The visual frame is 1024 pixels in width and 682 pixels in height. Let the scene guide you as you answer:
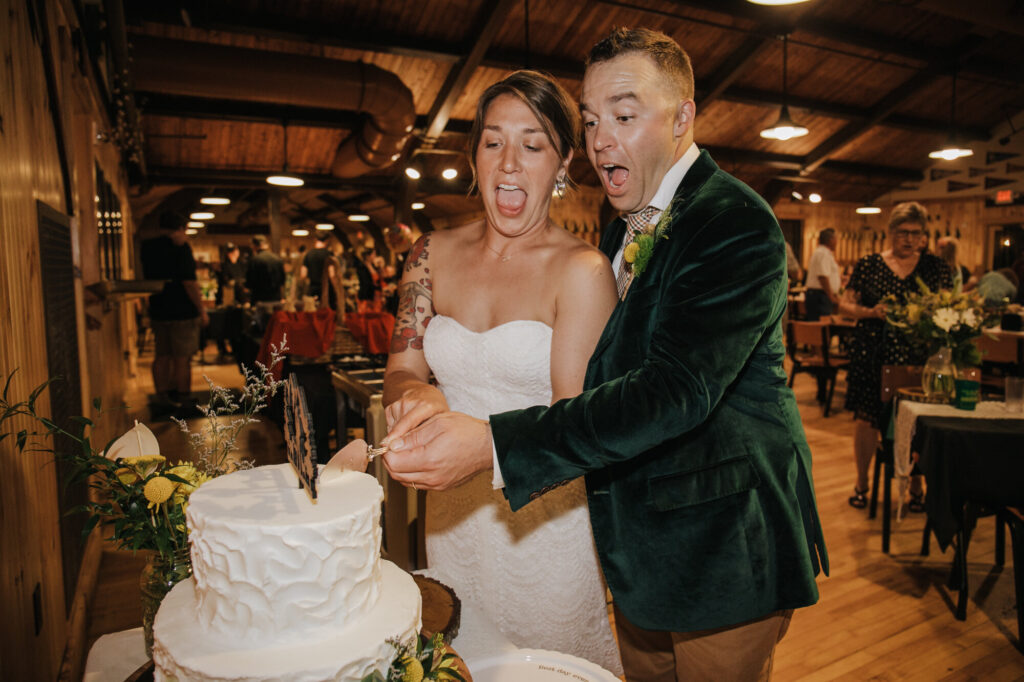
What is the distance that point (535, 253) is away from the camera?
1.71 meters

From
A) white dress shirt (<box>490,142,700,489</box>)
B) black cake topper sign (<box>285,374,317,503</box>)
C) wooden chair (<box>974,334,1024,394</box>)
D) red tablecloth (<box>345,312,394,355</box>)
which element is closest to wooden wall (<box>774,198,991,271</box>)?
wooden chair (<box>974,334,1024,394</box>)

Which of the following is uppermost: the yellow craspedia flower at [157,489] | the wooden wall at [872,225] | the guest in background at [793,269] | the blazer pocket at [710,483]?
the wooden wall at [872,225]

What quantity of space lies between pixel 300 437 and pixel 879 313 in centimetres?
429

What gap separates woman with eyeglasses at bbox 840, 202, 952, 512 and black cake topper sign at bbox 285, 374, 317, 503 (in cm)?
409

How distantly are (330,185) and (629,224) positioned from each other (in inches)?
476

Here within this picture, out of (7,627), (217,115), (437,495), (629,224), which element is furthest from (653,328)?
(217,115)

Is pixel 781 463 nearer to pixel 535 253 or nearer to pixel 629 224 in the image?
pixel 629 224

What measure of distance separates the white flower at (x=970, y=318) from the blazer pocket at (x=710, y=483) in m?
2.82

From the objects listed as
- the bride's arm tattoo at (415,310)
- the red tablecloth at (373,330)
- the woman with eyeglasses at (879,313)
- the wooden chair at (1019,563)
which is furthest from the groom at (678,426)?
the red tablecloth at (373,330)

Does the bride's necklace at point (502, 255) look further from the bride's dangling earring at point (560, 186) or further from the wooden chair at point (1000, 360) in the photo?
the wooden chair at point (1000, 360)

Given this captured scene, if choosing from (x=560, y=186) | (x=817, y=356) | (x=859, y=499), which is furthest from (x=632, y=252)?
(x=817, y=356)

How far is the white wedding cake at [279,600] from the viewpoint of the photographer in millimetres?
830

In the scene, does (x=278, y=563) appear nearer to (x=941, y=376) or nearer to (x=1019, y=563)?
(x=1019, y=563)

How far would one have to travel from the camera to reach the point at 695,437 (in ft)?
4.09
